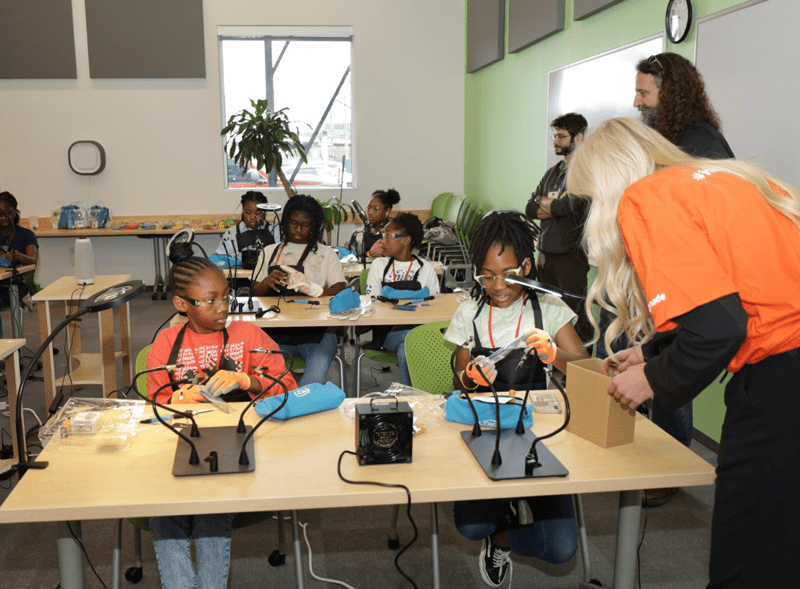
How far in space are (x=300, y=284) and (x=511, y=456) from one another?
2.27m

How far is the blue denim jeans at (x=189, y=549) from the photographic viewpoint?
1.81 meters

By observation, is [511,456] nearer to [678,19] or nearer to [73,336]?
[678,19]

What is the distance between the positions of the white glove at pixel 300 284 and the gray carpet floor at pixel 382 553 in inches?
50.5

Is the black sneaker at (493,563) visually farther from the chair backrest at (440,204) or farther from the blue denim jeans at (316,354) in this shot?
the chair backrest at (440,204)

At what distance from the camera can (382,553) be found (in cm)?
256

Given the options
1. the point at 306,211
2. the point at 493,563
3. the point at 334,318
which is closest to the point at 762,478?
the point at 493,563

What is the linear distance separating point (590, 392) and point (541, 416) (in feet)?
0.77

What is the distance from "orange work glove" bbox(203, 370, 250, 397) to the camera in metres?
1.92

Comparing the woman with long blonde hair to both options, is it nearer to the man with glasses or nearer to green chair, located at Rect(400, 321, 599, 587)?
green chair, located at Rect(400, 321, 599, 587)

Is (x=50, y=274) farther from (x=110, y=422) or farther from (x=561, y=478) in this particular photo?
(x=561, y=478)

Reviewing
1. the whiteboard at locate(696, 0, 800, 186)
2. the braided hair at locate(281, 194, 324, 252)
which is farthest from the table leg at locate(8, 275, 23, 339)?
the whiteboard at locate(696, 0, 800, 186)

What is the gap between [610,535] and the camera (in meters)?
2.68

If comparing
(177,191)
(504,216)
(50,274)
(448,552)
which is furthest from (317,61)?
(448,552)

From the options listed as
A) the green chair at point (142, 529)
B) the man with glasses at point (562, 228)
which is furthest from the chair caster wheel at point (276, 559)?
the man with glasses at point (562, 228)
